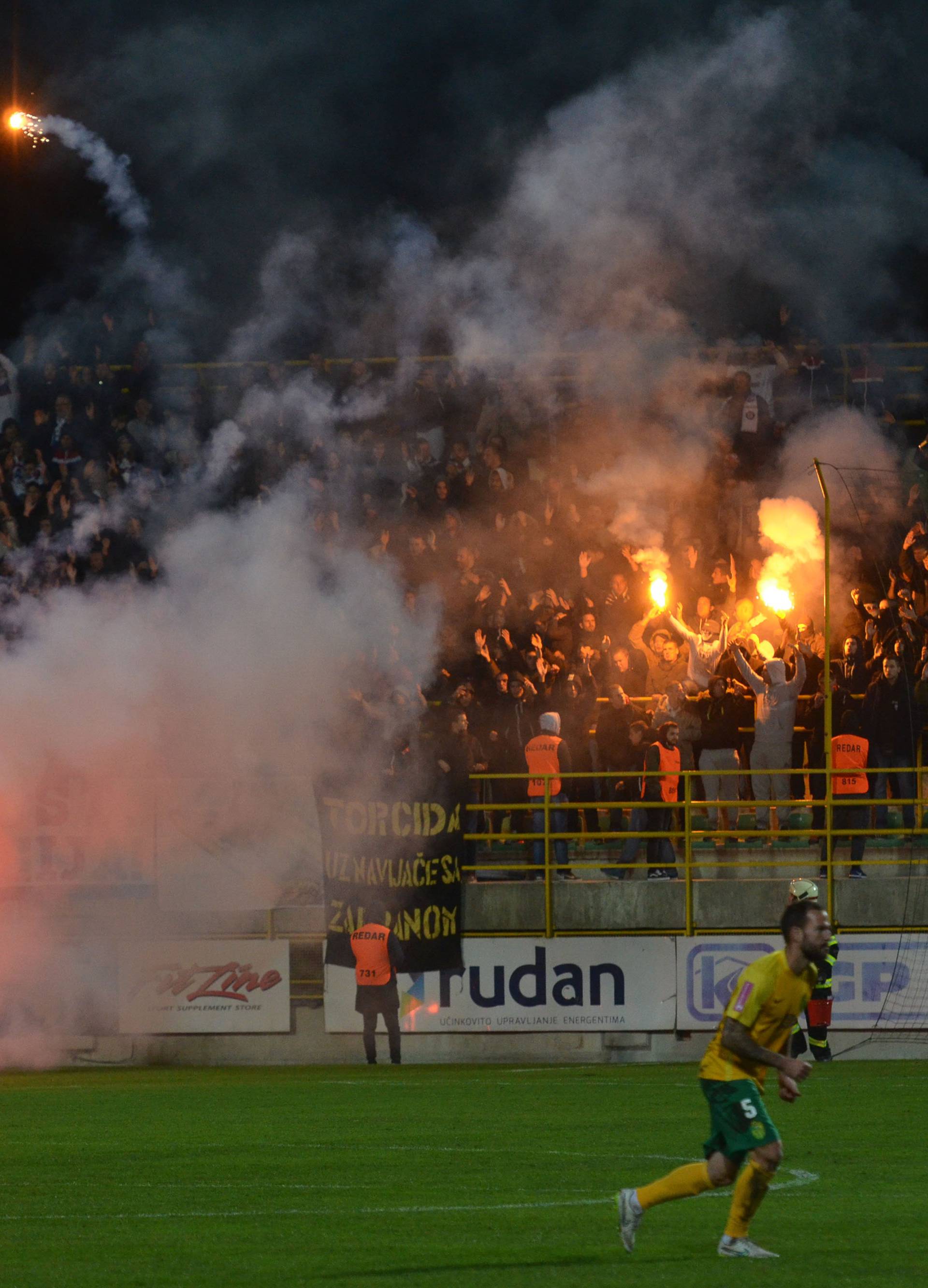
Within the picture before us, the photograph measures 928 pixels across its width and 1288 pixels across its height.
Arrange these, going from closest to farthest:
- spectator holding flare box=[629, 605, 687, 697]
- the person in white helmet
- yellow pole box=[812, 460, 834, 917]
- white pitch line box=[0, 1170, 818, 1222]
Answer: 1. white pitch line box=[0, 1170, 818, 1222]
2. the person in white helmet
3. yellow pole box=[812, 460, 834, 917]
4. spectator holding flare box=[629, 605, 687, 697]

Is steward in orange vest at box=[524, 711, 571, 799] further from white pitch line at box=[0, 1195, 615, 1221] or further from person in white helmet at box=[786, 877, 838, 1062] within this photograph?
white pitch line at box=[0, 1195, 615, 1221]

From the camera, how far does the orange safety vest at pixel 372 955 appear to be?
18.7 meters

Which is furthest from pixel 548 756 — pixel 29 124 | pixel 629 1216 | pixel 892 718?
pixel 629 1216

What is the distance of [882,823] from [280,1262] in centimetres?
1289

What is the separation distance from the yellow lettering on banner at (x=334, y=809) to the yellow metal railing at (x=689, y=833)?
53.3 inches

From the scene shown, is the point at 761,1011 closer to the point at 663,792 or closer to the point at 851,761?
the point at 663,792

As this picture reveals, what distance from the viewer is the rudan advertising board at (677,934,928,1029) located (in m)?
18.4

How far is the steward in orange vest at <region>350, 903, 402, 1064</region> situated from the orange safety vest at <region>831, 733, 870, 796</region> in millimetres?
4786

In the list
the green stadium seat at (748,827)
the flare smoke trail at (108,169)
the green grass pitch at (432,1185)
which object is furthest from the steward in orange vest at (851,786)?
the flare smoke trail at (108,169)

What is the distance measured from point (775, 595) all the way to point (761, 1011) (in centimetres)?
1339

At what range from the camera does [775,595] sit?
816 inches

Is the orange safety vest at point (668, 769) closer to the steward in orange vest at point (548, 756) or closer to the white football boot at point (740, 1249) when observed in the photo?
the steward in orange vest at point (548, 756)

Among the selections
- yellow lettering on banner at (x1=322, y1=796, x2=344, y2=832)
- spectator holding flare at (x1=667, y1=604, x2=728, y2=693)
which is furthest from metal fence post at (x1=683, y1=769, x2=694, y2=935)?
yellow lettering on banner at (x1=322, y1=796, x2=344, y2=832)

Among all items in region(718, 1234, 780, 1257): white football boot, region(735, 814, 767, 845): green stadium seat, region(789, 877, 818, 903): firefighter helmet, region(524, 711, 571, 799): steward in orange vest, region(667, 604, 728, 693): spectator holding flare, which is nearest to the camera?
region(718, 1234, 780, 1257): white football boot
